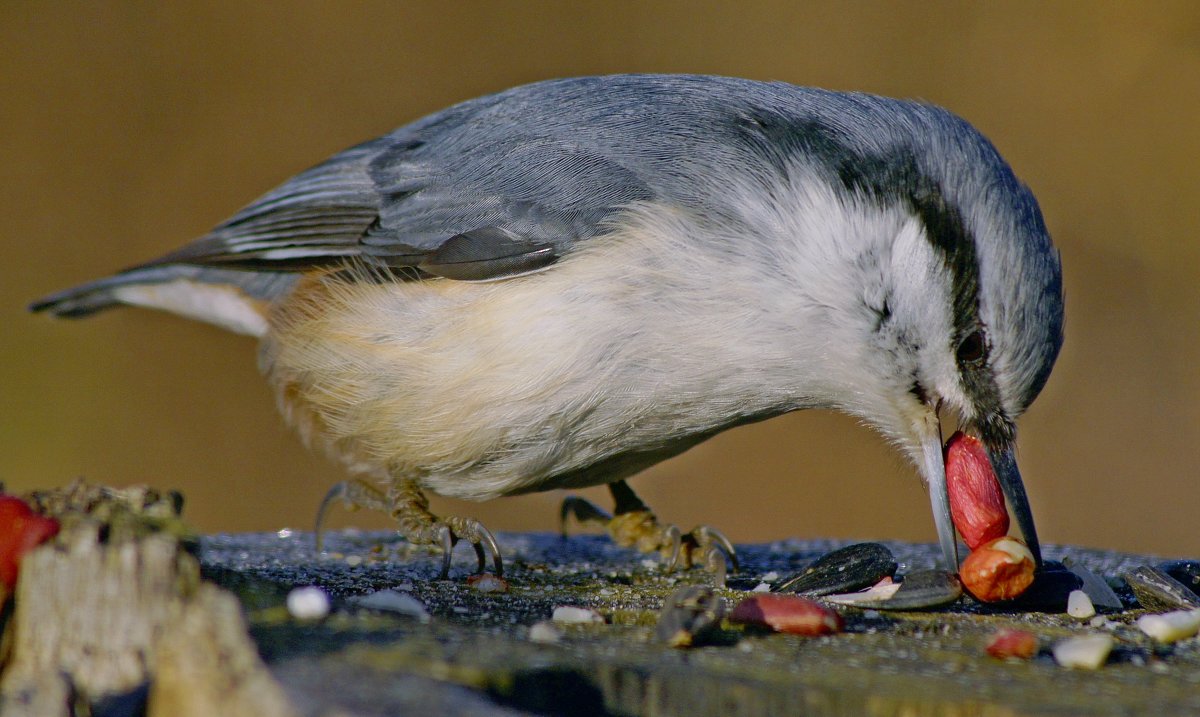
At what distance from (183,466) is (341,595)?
3.98 m

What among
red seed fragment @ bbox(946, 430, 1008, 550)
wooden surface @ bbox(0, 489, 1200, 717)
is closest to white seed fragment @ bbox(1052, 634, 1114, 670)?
wooden surface @ bbox(0, 489, 1200, 717)

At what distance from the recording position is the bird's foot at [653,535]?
2924 millimetres

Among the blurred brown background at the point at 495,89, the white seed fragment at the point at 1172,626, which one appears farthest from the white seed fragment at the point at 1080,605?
the blurred brown background at the point at 495,89

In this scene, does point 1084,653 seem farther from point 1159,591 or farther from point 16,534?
point 16,534

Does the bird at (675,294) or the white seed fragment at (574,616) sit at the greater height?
the bird at (675,294)

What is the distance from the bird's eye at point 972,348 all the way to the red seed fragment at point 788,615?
747mm

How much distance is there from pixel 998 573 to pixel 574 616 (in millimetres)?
848

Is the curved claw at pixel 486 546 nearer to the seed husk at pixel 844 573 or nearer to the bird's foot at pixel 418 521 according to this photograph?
the bird's foot at pixel 418 521

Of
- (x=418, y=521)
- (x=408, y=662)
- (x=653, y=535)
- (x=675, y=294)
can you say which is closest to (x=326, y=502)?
(x=418, y=521)

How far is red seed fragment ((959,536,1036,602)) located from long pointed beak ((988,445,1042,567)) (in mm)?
164

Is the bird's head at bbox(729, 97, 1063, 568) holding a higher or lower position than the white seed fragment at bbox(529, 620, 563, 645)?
higher

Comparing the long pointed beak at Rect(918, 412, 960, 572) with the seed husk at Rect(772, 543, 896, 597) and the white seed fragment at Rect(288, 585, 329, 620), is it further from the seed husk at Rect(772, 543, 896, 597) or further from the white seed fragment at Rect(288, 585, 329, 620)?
the white seed fragment at Rect(288, 585, 329, 620)

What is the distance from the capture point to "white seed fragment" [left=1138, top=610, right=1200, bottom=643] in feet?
6.38

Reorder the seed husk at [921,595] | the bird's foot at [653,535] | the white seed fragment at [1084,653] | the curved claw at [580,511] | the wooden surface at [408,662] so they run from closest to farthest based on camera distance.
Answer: the wooden surface at [408,662], the white seed fragment at [1084,653], the seed husk at [921,595], the bird's foot at [653,535], the curved claw at [580,511]
